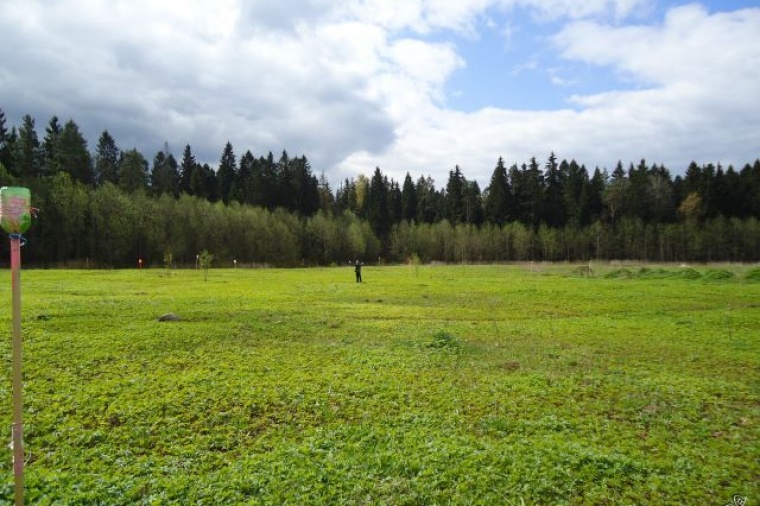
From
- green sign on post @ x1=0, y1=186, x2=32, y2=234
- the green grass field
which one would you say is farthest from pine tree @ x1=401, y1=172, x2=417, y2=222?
green sign on post @ x1=0, y1=186, x2=32, y2=234

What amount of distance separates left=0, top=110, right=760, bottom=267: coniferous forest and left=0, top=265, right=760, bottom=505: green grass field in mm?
57208

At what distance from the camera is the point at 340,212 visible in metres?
138

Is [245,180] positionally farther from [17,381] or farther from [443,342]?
[17,381]

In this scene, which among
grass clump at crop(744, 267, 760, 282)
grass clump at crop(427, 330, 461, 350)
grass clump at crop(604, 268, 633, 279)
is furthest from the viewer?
grass clump at crop(604, 268, 633, 279)

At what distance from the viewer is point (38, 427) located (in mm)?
8625

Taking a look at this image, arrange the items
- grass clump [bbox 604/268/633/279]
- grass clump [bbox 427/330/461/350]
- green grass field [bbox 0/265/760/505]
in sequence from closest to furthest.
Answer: green grass field [bbox 0/265/760/505] → grass clump [bbox 427/330/461/350] → grass clump [bbox 604/268/633/279]

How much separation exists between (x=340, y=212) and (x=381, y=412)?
130 metres

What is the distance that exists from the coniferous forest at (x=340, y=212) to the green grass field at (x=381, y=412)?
57.2 metres

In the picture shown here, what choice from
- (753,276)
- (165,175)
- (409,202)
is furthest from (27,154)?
(753,276)

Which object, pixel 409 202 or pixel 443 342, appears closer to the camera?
pixel 443 342

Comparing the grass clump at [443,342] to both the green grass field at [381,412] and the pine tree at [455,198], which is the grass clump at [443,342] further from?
the pine tree at [455,198]

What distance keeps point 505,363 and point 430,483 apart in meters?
7.78

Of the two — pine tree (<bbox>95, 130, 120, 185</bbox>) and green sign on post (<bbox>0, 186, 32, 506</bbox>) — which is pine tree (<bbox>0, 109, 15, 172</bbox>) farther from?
green sign on post (<bbox>0, 186, 32, 506</bbox>)

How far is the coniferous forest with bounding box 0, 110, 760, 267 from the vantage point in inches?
2948
